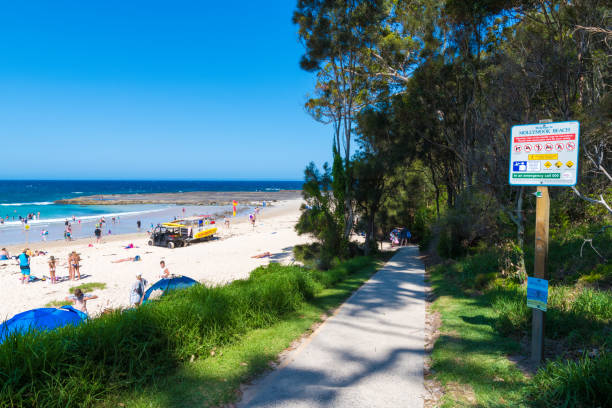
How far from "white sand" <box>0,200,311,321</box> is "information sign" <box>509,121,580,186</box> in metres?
7.16

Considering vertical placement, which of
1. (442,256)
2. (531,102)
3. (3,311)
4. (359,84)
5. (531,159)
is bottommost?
(3,311)

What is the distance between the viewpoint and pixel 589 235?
8500 millimetres

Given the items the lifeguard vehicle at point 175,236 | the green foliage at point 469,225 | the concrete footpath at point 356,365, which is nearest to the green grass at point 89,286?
the lifeguard vehicle at point 175,236

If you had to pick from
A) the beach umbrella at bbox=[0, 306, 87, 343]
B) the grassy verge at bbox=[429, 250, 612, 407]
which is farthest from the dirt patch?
the beach umbrella at bbox=[0, 306, 87, 343]

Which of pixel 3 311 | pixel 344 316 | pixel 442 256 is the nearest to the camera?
pixel 344 316

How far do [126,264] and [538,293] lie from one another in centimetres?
2108

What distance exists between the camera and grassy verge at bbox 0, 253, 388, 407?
3188mm

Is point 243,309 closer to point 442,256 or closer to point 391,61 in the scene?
point 442,256

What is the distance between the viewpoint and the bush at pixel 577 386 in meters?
2.84

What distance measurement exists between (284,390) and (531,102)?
7.70 metres

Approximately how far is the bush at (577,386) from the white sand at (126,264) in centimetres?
715

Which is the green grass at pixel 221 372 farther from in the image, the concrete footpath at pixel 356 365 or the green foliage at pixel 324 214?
the green foliage at pixel 324 214

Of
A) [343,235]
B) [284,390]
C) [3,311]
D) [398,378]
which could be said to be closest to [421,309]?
[398,378]

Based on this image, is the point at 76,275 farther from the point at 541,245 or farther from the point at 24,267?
the point at 541,245
